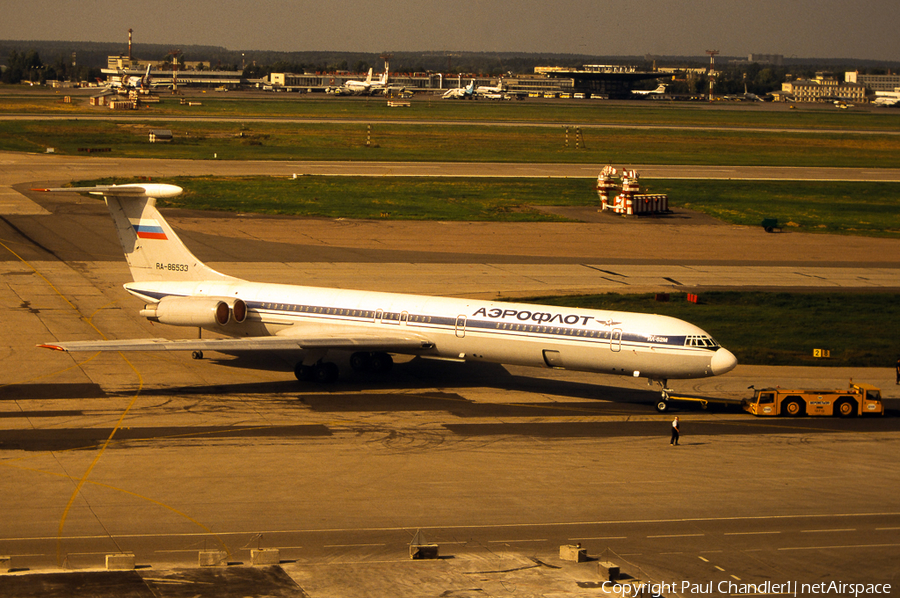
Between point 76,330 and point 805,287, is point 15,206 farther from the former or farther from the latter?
point 805,287

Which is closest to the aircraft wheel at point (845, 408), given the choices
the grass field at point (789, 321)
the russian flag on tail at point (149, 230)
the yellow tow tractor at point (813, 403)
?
the yellow tow tractor at point (813, 403)

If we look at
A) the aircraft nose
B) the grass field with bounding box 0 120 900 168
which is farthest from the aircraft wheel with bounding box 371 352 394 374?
the grass field with bounding box 0 120 900 168

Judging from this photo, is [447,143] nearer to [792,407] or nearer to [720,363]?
[792,407]

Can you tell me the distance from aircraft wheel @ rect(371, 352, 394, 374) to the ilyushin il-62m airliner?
0.04 metres

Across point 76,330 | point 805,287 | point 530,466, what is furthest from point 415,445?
point 805,287

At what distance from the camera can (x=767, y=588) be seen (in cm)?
2286

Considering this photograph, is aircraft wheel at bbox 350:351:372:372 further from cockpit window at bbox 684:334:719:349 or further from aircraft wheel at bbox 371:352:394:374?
cockpit window at bbox 684:334:719:349

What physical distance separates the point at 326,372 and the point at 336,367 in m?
0.52

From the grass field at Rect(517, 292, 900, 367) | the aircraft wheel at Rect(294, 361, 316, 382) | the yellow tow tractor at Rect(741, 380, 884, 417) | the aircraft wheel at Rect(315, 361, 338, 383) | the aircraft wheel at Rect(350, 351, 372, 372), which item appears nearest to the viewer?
the yellow tow tractor at Rect(741, 380, 884, 417)

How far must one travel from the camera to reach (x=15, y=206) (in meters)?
80.9

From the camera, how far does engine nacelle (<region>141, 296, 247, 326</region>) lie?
41719 millimetres

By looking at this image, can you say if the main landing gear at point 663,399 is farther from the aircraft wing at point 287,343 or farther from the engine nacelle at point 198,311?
the engine nacelle at point 198,311

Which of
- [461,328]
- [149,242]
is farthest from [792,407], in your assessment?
[149,242]

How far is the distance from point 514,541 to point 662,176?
305ft
